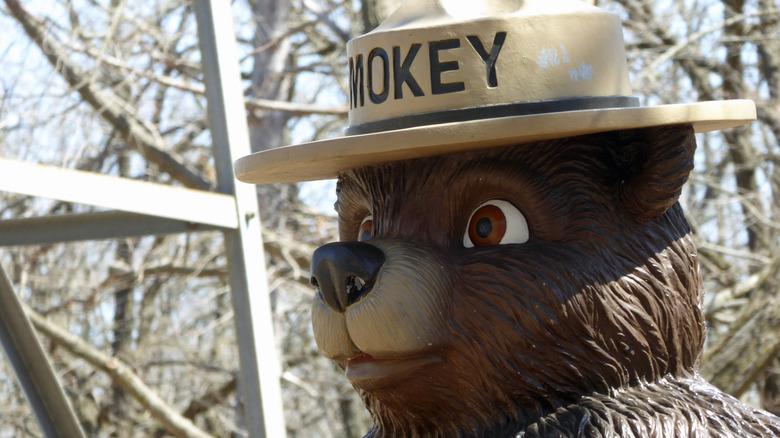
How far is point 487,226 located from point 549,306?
0.57ft

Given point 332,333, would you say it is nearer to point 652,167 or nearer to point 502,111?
point 502,111

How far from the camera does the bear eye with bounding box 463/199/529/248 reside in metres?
1.60

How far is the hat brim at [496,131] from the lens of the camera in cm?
150

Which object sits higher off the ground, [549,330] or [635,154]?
[635,154]

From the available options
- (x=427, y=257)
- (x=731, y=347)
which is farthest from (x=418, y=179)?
(x=731, y=347)

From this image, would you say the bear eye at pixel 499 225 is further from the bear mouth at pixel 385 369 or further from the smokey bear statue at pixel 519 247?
the bear mouth at pixel 385 369

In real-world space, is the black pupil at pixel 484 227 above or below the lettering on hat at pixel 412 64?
below

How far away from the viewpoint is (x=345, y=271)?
1532 mm

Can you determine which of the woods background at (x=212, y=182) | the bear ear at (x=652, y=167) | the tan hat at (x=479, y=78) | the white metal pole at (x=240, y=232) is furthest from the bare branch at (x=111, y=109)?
the bear ear at (x=652, y=167)

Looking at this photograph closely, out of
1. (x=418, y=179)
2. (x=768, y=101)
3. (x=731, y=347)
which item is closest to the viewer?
(x=418, y=179)

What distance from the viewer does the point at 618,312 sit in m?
1.56

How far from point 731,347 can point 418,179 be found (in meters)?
3.36

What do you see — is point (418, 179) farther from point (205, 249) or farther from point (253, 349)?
point (205, 249)

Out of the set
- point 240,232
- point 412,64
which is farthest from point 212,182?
point 412,64
